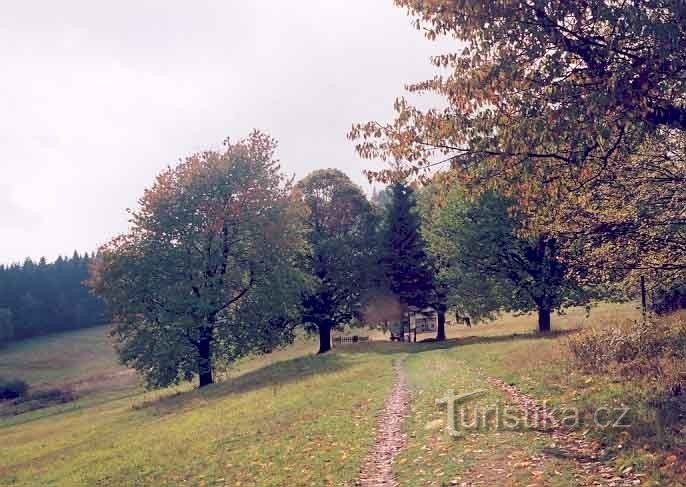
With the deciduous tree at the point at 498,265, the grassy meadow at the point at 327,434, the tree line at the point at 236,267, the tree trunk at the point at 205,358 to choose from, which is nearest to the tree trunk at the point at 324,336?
the tree line at the point at 236,267

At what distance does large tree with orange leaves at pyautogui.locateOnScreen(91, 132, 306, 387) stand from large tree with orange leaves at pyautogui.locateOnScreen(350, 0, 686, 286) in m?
26.0

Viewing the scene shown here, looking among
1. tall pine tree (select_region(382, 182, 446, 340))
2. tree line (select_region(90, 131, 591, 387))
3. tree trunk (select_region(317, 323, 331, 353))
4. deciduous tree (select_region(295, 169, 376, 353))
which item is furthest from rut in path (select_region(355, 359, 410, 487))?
tree trunk (select_region(317, 323, 331, 353))

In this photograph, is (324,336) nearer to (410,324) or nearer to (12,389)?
(410,324)

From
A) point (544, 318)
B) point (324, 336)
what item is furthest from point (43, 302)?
point (544, 318)

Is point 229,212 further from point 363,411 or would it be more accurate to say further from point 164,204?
point 363,411

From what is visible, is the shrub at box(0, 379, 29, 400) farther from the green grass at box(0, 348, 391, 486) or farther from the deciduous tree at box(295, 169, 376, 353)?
the deciduous tree at box(295, 169, 376, 353)

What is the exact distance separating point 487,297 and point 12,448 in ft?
100

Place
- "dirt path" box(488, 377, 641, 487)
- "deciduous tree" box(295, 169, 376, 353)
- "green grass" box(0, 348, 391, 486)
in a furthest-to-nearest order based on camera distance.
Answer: "deciduous tree" box(295, 169, 376, 353) < "green grass" box(0, 348, 391, 486) < "dirt path" box(488, 377, 641, 487)

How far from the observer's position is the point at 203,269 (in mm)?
37938

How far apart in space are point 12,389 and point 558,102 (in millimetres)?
77782

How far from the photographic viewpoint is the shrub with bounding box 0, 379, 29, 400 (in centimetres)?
6844

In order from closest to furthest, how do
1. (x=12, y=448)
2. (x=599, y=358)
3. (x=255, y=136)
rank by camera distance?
1. (x=599, y=358)
2. (x=12, y=448)
3. (x=255, y=136)

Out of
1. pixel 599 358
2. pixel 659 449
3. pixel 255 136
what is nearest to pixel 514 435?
pixel 659 449

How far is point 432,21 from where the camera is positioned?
42.1 feet
